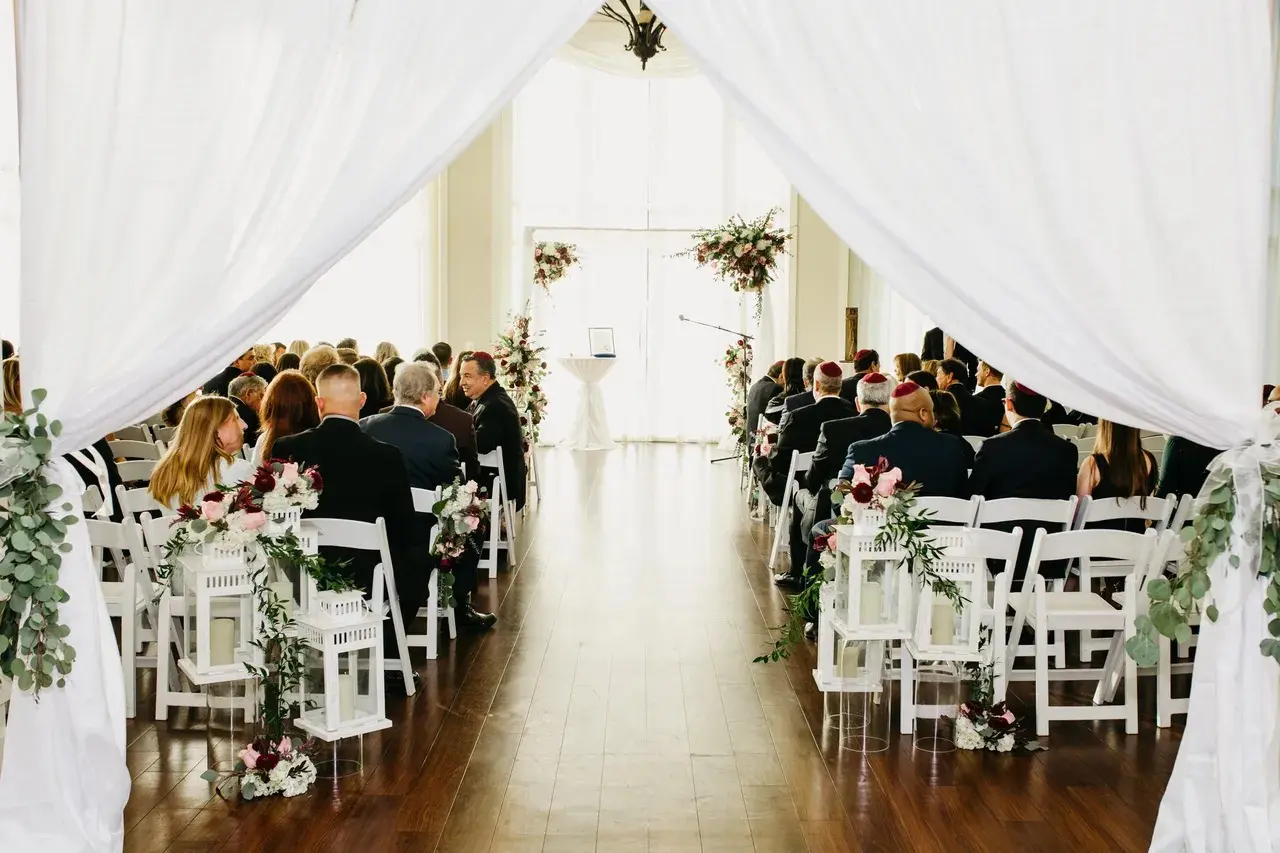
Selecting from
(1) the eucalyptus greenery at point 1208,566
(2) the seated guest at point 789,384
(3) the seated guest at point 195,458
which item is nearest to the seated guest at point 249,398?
(3) the seated guest at point 195,458

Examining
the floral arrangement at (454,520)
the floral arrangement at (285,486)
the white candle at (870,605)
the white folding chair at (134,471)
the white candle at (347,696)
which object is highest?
the floral arrangement at (285,486)

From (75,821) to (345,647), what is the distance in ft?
3.39

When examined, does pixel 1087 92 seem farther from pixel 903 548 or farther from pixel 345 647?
pixel 345 647

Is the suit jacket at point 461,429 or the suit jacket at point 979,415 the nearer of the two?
the suit jacket at point 461,429

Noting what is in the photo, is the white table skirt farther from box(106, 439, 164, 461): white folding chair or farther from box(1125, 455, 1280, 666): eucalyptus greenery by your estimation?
box(1125, 455, 1280, 666): eucalyptus greenery

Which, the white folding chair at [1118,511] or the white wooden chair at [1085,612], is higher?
the white folding chair at [1118,511]

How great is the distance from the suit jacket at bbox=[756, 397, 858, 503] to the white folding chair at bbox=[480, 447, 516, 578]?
64.1 inches

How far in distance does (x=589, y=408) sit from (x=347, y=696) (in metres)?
10.9

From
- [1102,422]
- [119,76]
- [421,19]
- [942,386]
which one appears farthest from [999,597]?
[942,386]

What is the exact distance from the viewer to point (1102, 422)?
5453mm

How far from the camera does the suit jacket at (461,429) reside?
7273 millimetres

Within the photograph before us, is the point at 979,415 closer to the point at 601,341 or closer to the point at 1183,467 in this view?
the point at 1183,467

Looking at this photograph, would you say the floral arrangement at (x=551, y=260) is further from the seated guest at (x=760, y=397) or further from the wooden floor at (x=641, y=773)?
the wooden floor at (x=641, y=773)

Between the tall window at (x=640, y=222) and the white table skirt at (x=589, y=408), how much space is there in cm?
97
